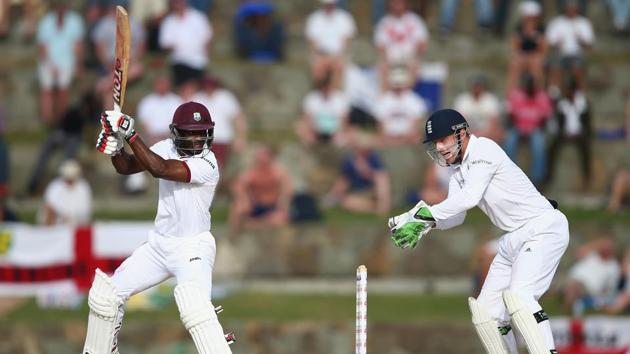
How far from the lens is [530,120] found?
64.8 ft

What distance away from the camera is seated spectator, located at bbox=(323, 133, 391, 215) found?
63.3 ft

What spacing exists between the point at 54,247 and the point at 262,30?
217 inches

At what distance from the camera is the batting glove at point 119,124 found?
1000cm

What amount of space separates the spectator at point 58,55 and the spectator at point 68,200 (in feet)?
7.96

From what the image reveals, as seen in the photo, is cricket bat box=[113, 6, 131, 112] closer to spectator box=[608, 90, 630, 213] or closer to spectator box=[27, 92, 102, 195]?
spectator box=[27, 92, 102, 195]

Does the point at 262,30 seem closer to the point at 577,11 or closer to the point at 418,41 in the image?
the point at 418,41

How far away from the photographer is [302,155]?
2023cm

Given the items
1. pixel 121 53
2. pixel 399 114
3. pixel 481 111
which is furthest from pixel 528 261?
pixel 399 114

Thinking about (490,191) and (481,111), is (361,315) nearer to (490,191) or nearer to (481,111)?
(490,191)

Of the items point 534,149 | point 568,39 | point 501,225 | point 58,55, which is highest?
point 58,55

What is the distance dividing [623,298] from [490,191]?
23.1 feet

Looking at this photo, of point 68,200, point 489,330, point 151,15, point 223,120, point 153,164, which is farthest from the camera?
point 151,15

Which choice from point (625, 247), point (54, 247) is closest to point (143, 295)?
point (54, 247)

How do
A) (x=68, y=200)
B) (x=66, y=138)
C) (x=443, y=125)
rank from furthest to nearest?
(x=66, y=138), (x=68, y=200), (x=443, y=125)
